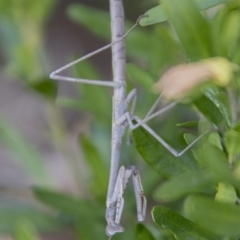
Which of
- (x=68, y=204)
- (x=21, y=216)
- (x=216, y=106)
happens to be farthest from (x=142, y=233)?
(x=21, y=216)

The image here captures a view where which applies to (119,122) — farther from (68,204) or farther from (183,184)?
(183,184)

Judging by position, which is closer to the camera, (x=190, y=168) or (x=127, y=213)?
(x=190, y=168)

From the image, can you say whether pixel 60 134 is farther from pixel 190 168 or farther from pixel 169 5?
pixel 169 5

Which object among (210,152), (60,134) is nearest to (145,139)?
(210,152)

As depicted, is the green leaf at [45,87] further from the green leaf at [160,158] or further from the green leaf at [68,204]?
the green leaf at [160,158]

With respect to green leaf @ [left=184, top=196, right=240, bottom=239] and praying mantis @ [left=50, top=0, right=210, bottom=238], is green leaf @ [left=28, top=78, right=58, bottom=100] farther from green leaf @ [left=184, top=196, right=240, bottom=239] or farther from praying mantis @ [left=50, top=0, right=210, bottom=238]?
green leaf @ [left=184, top=196, right=240, bottom=239]

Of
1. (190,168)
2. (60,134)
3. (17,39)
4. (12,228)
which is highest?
(17,39)

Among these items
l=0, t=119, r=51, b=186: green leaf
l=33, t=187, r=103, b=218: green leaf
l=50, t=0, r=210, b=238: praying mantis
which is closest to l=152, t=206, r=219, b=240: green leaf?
l=50, t=0, r=210, b=238: praying mantis
